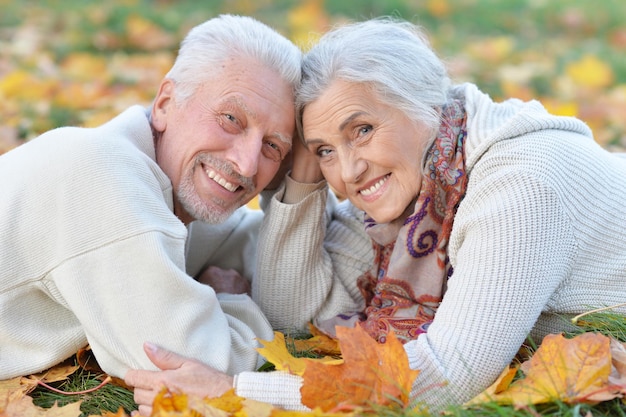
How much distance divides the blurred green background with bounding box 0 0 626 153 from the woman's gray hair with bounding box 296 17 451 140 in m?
1.82

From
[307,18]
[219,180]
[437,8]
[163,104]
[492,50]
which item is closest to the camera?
[219,180]

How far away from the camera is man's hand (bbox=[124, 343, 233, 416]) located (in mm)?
2344

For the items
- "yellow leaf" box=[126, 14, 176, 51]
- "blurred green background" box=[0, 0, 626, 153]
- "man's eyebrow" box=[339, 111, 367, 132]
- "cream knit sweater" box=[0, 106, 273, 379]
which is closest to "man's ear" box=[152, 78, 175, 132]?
"cream knit sweater" box=[0, 106, 273, 379]

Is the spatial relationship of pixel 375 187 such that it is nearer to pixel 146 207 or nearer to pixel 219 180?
pixel 219 180

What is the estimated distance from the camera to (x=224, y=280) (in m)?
3.44

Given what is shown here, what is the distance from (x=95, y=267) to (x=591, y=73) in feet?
18.1

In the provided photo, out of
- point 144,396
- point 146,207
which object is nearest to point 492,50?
point 146,207

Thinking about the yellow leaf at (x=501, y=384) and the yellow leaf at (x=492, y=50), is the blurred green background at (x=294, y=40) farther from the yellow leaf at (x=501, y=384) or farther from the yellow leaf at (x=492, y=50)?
the yellow leaf at (x=501, y=384)

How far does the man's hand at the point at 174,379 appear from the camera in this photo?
92.3 inches

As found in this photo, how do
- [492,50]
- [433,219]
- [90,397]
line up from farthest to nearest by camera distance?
[492,50] → [433,219] → [90,397]

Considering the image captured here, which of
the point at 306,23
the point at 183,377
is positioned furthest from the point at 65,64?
the point at 183,377

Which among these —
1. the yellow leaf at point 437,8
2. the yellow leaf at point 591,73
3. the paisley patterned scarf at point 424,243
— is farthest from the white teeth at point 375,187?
the yellow leaf at point 437,8

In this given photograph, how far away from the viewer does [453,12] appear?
852 centimetres

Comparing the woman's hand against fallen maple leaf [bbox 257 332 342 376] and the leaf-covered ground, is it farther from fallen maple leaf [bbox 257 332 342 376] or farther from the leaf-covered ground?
fallen maple leaf [bbox 257 332 342 376]
